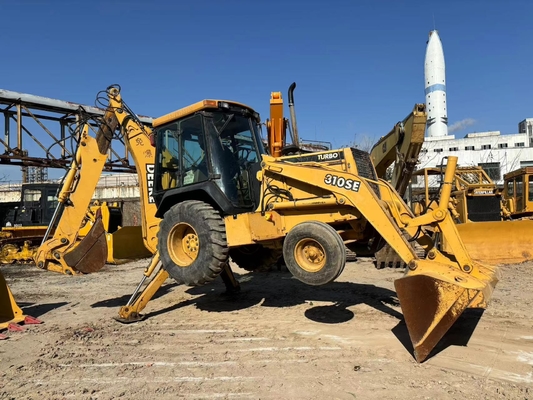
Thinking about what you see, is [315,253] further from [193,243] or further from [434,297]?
[193,243]

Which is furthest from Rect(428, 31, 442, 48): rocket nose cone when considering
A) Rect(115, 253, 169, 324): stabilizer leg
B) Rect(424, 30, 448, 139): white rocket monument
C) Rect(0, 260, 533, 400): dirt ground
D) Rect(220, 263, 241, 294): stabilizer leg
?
Rect(115, 253, 169, 324): stabilizer leg

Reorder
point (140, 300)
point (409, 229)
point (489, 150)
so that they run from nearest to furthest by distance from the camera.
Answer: point (409, 229), point (140, 300), point (489, 150)

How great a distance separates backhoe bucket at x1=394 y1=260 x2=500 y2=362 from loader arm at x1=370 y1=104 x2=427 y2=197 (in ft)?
10.7

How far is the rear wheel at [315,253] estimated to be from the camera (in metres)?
4.34

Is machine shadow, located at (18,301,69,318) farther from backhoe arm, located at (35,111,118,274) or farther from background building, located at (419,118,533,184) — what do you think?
background building, located at (419,118,533,184)

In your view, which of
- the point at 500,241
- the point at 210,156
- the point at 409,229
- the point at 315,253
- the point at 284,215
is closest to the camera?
the point at 315,253

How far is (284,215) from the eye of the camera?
5242 millimetres

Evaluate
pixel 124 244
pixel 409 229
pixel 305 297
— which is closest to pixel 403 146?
pixel 409 229

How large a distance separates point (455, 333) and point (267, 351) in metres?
2.30

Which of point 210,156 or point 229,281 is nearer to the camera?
point 210,156

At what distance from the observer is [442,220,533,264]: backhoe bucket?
34.1ft

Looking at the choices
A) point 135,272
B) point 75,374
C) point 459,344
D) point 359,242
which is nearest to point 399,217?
point 359,242

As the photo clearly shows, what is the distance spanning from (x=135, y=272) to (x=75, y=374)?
789 cm

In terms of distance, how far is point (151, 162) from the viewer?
6812 millimetres
